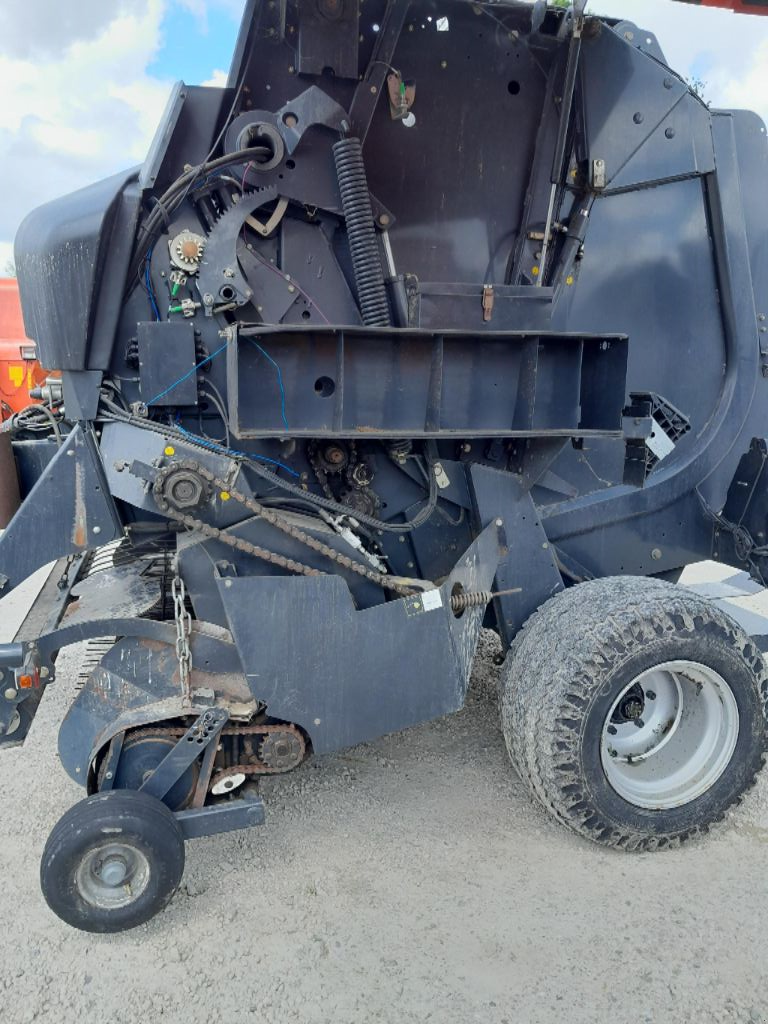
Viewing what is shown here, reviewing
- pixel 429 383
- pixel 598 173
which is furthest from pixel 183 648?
pixel 598 173

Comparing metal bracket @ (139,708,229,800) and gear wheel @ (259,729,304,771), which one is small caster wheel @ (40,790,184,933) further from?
gear wheel @ (259,729,304,771)

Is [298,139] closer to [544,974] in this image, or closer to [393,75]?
[393,75]

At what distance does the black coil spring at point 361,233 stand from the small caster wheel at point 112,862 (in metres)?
2.10

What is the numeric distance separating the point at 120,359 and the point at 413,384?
128 cm

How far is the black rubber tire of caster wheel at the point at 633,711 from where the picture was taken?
116 inches

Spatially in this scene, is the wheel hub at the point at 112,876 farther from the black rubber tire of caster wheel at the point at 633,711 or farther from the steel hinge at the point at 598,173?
the steel hinge at the point at 598,173

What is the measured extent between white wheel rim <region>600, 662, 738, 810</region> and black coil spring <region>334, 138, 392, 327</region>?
1.91m

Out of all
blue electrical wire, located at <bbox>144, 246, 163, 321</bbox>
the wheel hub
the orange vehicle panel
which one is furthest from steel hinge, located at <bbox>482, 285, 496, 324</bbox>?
the orange vehicle panel

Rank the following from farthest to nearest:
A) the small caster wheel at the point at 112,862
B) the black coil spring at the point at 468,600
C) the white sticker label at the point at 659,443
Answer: the white sticker label at the point at 659,443 → the black coil spring at the point at 468,600 → the small caster wheel at the point at 112,862

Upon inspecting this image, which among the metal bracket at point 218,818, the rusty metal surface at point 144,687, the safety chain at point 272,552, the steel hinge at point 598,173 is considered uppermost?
the steel hinge at point 598,173

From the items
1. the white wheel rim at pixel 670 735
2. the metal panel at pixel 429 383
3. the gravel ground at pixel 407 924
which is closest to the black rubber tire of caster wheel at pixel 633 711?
the white wheel rim at pixel 670 735

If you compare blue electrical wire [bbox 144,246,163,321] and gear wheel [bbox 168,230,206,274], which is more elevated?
gear wheel [bbox 168,230,206,274]

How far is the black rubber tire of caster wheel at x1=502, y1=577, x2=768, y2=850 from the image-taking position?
2957 millimetres

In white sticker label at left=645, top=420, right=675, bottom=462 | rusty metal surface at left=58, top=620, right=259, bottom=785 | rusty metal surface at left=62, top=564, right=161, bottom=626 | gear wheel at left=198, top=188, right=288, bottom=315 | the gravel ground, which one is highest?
gear wheel at left=198, top=188, right=288, bottom=315
